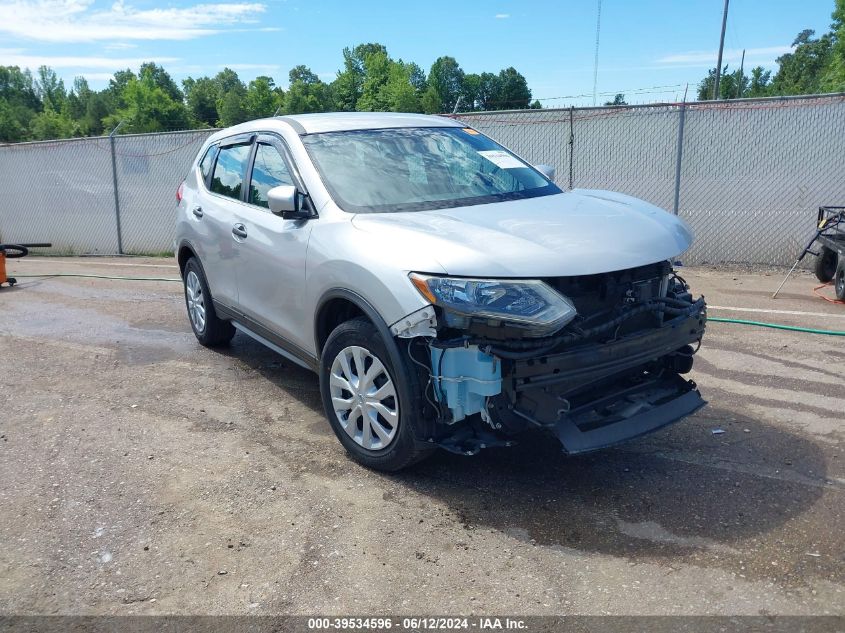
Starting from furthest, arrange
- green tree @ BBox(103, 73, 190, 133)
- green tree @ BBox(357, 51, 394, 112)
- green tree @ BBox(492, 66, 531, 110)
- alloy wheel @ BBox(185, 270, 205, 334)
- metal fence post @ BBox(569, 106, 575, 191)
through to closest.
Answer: green tree @ BBox(492, 66, 531, 110), green tree @ BBox(357, 51, 394, 112), green tree @ BBox(103, 73, 190, 133), metal fence post @ BBox(569, 106, 575, 191), alloy wheel @ BBox(185, 270, 205, 334)

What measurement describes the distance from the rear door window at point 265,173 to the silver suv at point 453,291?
0.06 feet

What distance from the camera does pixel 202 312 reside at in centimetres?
667

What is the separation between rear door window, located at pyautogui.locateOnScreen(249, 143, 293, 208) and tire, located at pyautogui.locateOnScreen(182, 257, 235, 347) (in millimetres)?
1295

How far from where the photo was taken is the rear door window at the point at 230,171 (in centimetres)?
557

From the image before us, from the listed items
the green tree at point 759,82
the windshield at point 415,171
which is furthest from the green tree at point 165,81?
the windshield at point 415,171

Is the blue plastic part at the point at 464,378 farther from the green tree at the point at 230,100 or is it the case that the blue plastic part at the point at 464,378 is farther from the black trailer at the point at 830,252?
the green tree at the point at 230,100

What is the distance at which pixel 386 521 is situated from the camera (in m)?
3.66

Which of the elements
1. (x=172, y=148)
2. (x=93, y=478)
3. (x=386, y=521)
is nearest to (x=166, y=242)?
(x=172, y=148)

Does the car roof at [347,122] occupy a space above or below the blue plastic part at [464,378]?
above

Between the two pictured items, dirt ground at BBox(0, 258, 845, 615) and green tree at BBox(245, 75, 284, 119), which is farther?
green tree at BBox(245, 75, 284, 119)

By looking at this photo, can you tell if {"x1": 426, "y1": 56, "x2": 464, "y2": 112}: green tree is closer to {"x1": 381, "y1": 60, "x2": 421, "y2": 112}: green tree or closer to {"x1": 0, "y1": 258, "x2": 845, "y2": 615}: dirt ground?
{"x1": 381, "y1": 60, "x2": 421, "y2": 112}: green tree

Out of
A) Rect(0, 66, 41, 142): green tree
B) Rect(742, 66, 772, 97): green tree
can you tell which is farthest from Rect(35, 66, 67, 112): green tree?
Rect(742, 66, 772, 97): green tree

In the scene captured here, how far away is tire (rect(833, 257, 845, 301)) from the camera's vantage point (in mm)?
7996

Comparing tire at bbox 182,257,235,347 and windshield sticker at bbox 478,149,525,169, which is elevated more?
windshield sticker at bbox 478,149,525,169
